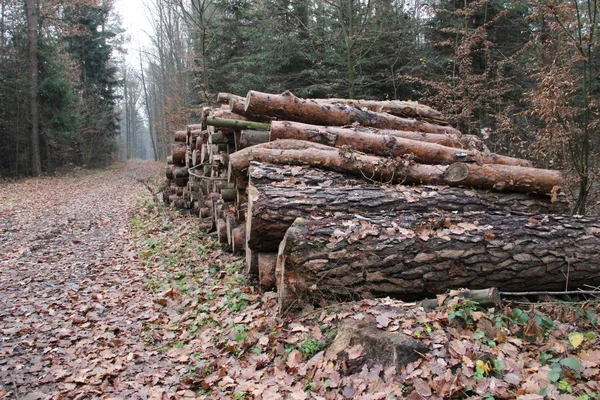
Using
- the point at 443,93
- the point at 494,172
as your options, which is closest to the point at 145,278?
the point at 494,172

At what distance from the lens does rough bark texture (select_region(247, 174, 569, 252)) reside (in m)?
4.67

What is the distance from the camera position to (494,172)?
18.0 ft

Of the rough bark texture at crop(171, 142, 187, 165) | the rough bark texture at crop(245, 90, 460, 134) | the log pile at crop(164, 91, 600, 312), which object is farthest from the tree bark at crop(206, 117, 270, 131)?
the rough bark texture at crop(171, 142, 187, 165)

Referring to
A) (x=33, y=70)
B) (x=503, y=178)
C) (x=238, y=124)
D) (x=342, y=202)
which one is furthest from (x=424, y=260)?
(x=33, y=70)

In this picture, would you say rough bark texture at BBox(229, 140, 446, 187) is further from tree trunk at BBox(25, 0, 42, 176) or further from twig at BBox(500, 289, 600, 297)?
tree trunk at BBox(25, 0, 42, 176)

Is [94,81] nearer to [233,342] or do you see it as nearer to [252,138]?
[252,138]

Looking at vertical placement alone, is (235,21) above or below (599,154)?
above

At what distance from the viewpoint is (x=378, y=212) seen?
15.6 ft

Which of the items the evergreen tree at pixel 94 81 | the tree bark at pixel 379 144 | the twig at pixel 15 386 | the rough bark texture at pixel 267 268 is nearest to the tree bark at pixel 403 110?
the tree bark at pixel 379 144

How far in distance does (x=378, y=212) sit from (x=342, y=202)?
1.46 ft

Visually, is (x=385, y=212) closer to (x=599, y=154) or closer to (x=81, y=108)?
(x=599, y=154)

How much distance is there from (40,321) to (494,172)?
6375 mm

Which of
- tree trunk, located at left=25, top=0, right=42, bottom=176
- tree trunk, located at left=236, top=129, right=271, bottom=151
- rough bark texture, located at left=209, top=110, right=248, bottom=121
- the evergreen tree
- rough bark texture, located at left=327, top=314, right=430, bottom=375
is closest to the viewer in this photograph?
rough bark texture, located at left=327, top=314, right=430, bottom=375

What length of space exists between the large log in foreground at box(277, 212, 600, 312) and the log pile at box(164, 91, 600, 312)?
0.01 meters
